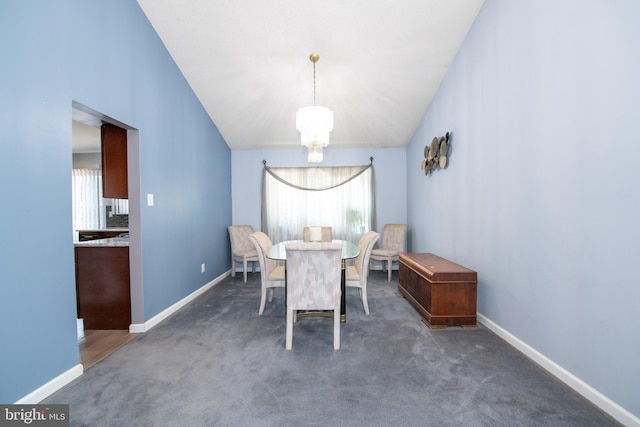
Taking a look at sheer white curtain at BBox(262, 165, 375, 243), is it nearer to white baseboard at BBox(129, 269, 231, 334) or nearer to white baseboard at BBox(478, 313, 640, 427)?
white baseboard at BBox(129, 269, 231, 334)

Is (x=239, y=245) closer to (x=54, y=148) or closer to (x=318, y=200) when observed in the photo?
(x=318, y=200)

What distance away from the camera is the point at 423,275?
279 centimetres

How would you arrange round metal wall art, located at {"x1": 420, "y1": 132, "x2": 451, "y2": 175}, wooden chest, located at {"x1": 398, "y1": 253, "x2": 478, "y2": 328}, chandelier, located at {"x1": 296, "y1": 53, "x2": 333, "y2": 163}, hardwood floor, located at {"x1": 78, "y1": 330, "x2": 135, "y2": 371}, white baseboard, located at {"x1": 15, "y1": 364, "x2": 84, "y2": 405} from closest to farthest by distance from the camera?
white baseboard, located at {"x1": 15, "y1": 364, "x2": 84, "y2": 405}
hardwood floor, located at {"x1": 78, "y1": 330, "x2": 135, "y2": 371}
wooden chest, located at {"x1": 398, "y1": 253, "x2": 478, "y2": 328}
chandelier, located at {"x1": 296, "y1": 53, "x2": 333, "y2": 163}
round metal wall art, located at {"x1": 420, "y1": 132, "x2": 451, "y2": 175}

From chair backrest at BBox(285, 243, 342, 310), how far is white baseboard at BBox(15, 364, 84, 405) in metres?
1.48

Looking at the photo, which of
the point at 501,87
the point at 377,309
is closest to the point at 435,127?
the point at 501,87

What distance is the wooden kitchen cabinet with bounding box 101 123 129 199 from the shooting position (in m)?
2.65

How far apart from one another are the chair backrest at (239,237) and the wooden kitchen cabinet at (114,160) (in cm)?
206

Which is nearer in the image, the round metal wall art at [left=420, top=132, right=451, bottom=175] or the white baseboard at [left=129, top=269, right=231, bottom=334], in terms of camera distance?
the white baseboard at [left=129, top=269, right=231, bottom=334]

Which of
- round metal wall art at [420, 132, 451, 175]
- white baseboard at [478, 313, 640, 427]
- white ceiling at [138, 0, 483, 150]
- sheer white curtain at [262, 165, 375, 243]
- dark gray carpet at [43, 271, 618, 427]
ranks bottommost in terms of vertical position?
dark gray carpet at [43, 271, 618, 427]

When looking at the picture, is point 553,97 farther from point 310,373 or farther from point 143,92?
point 143,92

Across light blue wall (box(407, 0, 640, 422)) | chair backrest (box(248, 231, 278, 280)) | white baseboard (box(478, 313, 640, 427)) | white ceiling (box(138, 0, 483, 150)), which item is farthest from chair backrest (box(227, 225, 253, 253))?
white baseboard (box(478, 313, 640, 427))

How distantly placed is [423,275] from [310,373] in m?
1.50

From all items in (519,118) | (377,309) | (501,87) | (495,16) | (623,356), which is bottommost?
(377,309)

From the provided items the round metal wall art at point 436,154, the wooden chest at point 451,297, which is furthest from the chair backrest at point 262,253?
the round metal wall art at point 436,154
